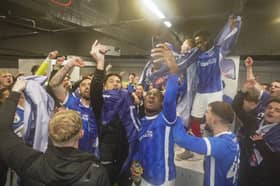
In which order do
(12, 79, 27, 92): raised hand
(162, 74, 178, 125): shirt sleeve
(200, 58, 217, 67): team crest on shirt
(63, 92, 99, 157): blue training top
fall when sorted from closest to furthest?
(12, 79, 27, 92): raised hand < (162, 74, 178, 125): shirt sleeve < (200, 58, 217, 67): team crest on shirt < (63, 92, 99, 157): blue training top

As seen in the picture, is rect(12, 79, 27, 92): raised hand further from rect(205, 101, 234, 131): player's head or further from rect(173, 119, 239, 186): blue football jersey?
rect(205, 101, 234, 131): player's head

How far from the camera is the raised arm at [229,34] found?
6.70ft

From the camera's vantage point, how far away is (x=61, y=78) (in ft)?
7.22

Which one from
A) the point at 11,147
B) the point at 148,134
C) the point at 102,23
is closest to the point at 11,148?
the point at 11,147

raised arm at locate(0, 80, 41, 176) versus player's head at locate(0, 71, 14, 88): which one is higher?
player's head at locate(0, 71, 14, 88)

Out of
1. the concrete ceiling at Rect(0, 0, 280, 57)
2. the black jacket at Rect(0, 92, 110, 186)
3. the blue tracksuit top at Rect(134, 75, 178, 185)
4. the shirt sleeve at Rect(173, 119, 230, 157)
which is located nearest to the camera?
the black jacket at Rect(0, 92, 110, 186)

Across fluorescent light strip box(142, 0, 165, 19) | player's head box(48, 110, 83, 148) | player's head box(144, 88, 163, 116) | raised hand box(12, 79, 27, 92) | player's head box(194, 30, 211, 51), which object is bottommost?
player's head box(48, 110, 83, 148)

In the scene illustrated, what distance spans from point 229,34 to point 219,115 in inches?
25.5

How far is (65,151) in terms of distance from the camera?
1.30m

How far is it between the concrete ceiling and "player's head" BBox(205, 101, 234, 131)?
10.5 ft

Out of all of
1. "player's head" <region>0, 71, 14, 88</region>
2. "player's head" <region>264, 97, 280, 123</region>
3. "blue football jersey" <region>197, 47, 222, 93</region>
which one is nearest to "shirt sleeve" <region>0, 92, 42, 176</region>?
"blue football jersey" <region>197, 47, 222, 93</region>

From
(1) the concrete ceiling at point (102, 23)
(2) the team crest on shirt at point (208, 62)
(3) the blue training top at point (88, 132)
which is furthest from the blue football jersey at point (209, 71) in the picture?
(1) the concrete ceiling at point (102, 23)

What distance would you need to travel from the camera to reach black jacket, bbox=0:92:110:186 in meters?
1.24

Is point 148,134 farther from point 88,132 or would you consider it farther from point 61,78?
point 61,78
